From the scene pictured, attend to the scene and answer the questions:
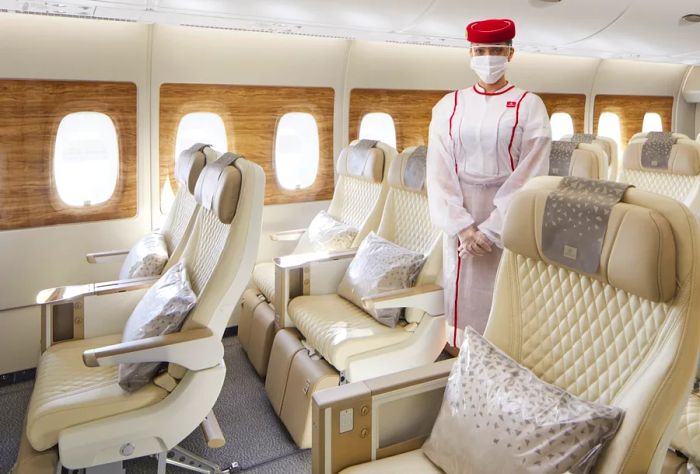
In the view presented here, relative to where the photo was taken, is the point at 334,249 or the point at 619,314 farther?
the point at 334,249

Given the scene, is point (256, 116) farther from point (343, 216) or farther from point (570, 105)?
point (570, 105)

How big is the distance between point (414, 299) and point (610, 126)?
5.15 meters

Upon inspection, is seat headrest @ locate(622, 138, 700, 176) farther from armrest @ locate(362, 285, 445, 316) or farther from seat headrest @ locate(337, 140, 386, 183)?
armrest @ locate(362, 285, 445, 316)

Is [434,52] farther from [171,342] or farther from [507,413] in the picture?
[507,413]

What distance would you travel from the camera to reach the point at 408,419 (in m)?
1.78

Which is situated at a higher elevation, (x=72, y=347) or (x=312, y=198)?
(x=312, y=198)

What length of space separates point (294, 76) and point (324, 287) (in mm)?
1778

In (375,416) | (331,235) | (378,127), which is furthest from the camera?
(378,127)

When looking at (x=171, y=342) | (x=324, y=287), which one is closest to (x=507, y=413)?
(x=171, y=342)

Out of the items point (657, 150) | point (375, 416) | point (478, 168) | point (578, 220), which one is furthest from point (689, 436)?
point (657, 150)

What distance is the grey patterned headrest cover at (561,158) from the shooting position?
13.5ft

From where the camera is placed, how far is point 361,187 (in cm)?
396

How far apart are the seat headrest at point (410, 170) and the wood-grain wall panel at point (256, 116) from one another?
122cm

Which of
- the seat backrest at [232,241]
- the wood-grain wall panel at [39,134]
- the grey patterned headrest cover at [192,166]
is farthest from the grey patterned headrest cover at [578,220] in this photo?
the wood-grain wall panel at [39,134]
